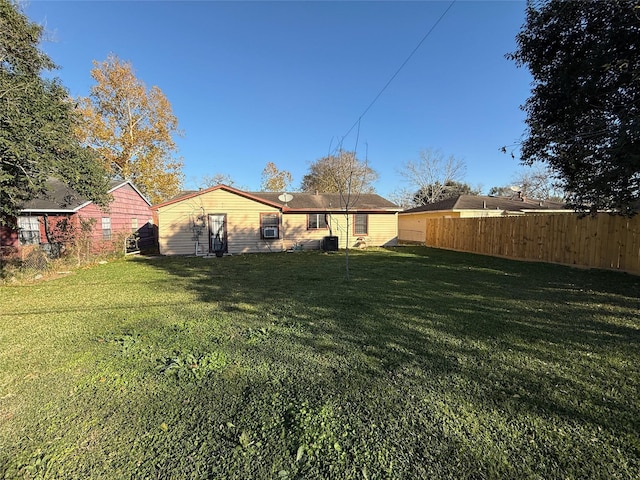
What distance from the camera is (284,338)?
3916 mm

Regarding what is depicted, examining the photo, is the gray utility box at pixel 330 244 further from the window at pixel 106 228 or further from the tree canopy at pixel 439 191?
the tree canopy at pixel 439 191

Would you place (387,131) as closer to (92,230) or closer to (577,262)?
(577,262)

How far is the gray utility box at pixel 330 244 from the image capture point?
632 inches

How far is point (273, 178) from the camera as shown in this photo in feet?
118

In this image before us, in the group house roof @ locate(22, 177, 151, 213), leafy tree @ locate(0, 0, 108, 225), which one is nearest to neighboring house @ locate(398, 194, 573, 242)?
house roof @ locate(22, 177, 151, 213)

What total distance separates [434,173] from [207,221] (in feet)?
87.6

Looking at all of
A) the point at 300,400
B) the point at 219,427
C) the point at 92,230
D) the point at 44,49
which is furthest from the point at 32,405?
the point at 92,230

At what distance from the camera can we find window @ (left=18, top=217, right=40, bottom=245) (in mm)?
11828

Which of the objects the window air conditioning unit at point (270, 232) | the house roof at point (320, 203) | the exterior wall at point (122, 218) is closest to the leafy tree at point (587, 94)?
the house roof at point (320, 203)

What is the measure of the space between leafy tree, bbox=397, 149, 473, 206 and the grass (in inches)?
1148

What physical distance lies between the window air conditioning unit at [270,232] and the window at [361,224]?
4832 mm

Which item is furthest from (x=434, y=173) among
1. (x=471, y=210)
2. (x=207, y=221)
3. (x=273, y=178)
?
(x=207, y=221)

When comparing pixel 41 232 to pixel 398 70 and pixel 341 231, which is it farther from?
pixel 398 70

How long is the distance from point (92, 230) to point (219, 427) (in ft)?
46.6
